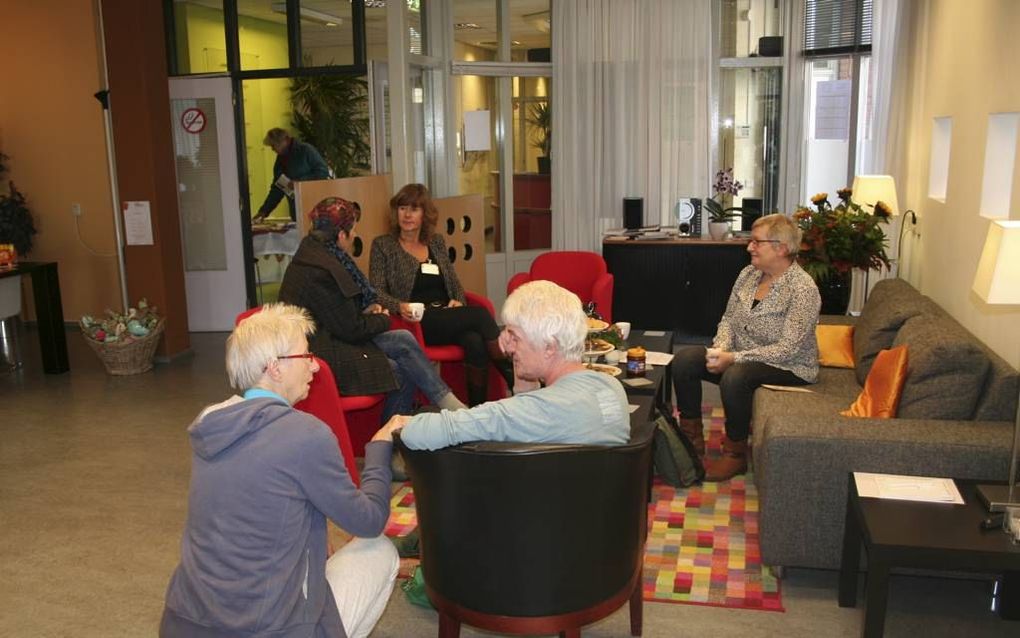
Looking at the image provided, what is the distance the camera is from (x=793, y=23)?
7.59 meters

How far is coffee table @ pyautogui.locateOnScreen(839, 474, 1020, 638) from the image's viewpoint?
2.59 meters

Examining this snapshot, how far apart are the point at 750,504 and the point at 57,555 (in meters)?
2.93

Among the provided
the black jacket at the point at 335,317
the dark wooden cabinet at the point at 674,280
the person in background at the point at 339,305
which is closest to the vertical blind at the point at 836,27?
the dark wooden cabinet at the point at 674,280

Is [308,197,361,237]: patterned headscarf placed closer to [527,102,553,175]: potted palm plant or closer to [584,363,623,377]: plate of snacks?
[584,363,623,377]: plate of snacks

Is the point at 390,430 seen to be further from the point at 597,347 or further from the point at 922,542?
the point at 597,347

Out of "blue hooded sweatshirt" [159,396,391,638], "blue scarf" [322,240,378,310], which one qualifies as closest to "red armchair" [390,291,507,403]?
"blue scarf" [322,240,378,310]

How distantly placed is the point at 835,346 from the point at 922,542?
7.83ft

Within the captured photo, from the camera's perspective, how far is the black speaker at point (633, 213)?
767cm

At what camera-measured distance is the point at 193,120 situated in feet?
26.0

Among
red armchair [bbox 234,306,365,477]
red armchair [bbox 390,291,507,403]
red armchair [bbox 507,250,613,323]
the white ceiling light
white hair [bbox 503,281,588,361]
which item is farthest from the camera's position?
the white ceiling light

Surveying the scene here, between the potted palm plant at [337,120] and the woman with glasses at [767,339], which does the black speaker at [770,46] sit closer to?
the potted palm plant at [337,120]

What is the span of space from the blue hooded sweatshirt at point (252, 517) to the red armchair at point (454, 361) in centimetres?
276

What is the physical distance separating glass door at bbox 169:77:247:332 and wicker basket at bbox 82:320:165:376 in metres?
1.25

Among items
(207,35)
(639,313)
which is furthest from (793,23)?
(207,35)
